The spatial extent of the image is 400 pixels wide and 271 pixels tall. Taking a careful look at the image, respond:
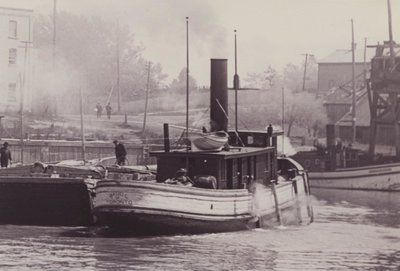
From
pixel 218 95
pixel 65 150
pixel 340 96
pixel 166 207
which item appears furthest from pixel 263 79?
pixel 166 207

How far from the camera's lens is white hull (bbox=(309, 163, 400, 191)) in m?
46.1

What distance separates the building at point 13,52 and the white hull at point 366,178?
19380mm

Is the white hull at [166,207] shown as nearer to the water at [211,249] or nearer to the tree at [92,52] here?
the water at [211,249]

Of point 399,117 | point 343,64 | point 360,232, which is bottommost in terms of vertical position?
point 360,232

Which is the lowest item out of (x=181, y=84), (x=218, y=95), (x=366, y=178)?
(x=366, y=178)

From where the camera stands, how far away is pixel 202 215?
25.8 m

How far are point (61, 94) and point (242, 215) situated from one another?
A: 38031mm

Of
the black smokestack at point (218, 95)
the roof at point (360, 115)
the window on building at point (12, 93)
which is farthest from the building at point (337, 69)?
the black smokestack at point (218, 95)

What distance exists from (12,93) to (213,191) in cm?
3077

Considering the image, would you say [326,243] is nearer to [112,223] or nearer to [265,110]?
[112,223]

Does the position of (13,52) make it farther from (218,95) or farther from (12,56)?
(218,95)

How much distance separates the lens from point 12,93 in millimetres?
53938

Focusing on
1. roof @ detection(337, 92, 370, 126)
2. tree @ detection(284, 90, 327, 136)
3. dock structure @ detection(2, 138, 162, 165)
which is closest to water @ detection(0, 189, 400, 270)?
dock structure @ detection(2, 138, 162, 165)

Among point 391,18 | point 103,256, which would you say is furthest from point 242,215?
point 391,18
